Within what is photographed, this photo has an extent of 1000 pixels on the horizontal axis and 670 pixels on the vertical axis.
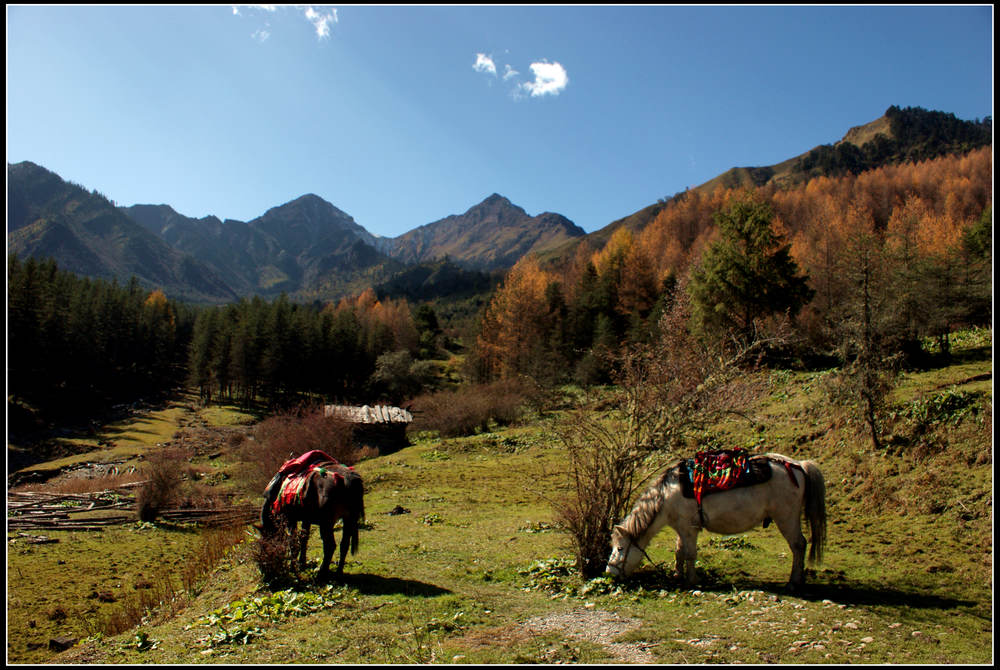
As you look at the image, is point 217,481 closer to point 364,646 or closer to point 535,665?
point 364,646

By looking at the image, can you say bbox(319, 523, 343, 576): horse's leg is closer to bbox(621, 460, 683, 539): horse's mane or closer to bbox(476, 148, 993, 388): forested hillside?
bbox(621, 460, 683, 539): horse's mane

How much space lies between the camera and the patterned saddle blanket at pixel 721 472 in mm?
7172

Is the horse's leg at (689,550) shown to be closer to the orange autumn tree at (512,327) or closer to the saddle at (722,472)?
the saddle at (722,472)

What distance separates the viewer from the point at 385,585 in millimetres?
7785

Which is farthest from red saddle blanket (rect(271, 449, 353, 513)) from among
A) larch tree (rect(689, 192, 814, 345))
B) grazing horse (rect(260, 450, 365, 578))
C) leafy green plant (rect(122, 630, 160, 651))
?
larch tree (rect(689, 192, 814, 345))

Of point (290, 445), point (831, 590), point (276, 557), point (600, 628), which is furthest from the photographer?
point (290, 445)

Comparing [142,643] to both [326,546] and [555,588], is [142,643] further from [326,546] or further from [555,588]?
[555,588]

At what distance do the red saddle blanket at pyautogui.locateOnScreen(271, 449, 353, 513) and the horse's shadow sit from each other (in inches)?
62.1

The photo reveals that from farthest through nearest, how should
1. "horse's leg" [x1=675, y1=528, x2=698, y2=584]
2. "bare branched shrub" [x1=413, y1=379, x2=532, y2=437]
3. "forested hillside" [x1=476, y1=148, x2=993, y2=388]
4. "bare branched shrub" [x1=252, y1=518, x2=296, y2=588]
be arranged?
"bare branched shrub" [x1=413, y1=379, x2=532, y2=437]
"forested hillside" [x1=476, y1=148, x2=993, y2=388]
"bare branched shrub" [x1=252, y1=518, x2=296, y2=588]
"horse's leg" [x1=675, y1=528, x2=698, y2=584]

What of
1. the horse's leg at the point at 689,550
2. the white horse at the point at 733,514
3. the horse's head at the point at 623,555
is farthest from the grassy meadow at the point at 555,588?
the white horse at the point at 733,514

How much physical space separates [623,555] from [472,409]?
1030 inches

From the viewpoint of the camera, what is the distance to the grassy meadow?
5.14 metres

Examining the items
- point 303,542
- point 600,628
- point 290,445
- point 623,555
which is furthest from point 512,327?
point 600,628

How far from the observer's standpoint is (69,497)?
1645 centimetres
